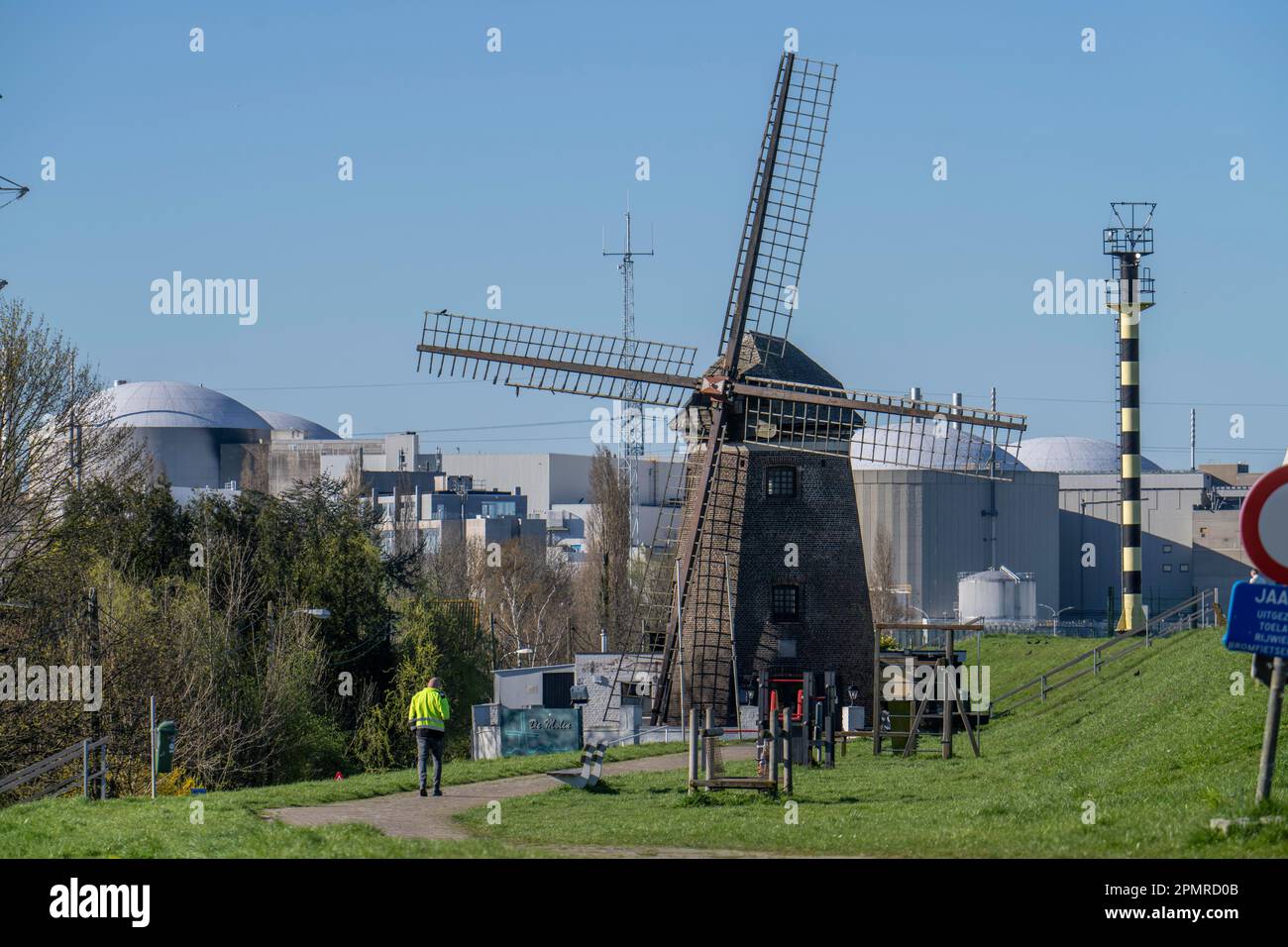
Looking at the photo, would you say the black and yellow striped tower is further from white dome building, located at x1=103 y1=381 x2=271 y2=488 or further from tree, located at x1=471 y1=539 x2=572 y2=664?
white dome building, located at x1=103 y1=381 x2=271 y2=488

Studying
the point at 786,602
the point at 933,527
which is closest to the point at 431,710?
the point at 786,602

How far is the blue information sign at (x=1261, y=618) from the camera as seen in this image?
45.9 feet

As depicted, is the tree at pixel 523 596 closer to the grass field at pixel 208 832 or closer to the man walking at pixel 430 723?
the man walking at pixel 430 723

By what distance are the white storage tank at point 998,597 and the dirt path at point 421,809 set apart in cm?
6274

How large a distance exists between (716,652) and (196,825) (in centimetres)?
2728

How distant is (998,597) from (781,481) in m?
46.8

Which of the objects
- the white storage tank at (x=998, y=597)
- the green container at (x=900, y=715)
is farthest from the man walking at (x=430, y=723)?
the white storage tank at (x=998, y=597)

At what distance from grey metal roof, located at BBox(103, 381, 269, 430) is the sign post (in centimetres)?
14349

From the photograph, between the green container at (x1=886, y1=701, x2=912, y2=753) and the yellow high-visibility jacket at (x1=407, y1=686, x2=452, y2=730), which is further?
the green container at (x1=886, y1=701, x2=912, y2=753)

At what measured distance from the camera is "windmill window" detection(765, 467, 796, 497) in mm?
46531

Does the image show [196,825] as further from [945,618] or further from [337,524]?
[945,618]

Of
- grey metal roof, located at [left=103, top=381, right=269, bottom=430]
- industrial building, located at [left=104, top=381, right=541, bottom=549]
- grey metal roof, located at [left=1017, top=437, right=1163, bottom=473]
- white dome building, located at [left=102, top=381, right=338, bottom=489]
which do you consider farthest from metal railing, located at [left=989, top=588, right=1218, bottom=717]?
grey metal roof, located at [left=103, top=381, right=269, bottom=430]

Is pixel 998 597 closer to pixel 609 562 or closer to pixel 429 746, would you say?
pixel 609 562
